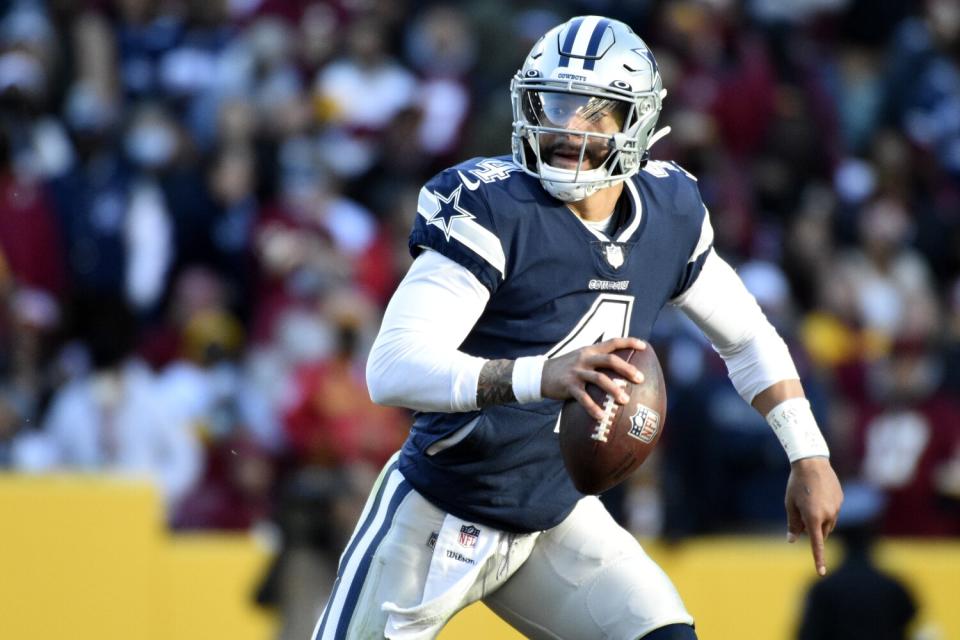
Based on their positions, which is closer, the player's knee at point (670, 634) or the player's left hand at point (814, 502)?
the player's knee at point (670, 634)

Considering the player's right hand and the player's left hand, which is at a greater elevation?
the player's right hand

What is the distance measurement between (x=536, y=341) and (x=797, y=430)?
0.73 m

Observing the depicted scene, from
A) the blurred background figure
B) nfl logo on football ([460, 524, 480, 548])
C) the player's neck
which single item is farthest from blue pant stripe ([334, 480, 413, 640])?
the blurred background figure

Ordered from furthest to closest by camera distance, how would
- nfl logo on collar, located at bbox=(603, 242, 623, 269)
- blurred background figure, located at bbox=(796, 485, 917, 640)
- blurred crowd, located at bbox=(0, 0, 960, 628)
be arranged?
blurred crowd, located at bbox=(0, 0, 960, 628) < blurred background figure, located at bbox=(796, 485, 917, 640) < nfl logo on collar, located at bbox=(603, 242, 623, 269)

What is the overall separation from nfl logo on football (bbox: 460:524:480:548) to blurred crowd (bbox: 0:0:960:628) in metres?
2.60

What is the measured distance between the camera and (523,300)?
158 inches

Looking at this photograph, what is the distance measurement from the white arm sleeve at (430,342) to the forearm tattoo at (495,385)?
0.04 ft

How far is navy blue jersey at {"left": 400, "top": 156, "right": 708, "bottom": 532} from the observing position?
3.96 metres

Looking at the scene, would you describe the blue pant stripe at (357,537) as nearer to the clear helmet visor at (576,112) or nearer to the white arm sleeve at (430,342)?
the white arm sleeve at (430,342)

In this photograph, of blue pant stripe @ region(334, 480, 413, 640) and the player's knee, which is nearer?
Answer: the player's knee

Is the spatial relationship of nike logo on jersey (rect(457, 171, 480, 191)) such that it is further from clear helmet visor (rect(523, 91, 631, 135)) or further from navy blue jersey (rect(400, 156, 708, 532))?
clear helmet visor (rect(523, 91, 631, 135))

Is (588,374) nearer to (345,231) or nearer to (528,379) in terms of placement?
(528,379)

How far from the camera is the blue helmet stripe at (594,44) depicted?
411 cm

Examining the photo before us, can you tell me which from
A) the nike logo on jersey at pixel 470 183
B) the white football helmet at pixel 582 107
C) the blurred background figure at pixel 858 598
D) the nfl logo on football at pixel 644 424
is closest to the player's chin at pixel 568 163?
the white football helmet at pixel 582 107
